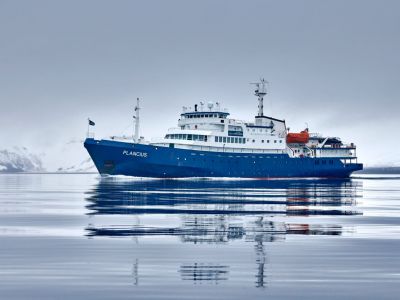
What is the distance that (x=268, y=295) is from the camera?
45.8 ft

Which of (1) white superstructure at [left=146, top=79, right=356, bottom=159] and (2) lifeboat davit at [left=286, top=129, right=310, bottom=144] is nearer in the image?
(1) white superstructure at [left=146, top=79, right=356, bottom=159]

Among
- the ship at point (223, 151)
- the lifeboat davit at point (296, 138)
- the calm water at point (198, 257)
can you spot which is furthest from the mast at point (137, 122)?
the calm water at point (198, 257)

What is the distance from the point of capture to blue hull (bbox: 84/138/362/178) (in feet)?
341

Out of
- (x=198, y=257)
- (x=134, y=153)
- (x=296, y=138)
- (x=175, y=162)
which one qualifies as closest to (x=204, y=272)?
(x=198, y=257)

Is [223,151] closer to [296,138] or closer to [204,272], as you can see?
[296,138]

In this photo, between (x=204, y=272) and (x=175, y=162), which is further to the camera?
(x=175, y=162)

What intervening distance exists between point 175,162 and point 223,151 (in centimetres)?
1089

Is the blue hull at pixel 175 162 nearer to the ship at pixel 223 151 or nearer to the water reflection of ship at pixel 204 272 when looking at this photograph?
the ship at pixel 223 151

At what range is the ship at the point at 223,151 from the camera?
104375mm

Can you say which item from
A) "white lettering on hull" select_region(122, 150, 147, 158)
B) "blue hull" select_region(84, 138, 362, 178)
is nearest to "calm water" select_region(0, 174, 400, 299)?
"white lettering on hull" select_region(122, 150, 147, 158)

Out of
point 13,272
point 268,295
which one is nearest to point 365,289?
point 268,295

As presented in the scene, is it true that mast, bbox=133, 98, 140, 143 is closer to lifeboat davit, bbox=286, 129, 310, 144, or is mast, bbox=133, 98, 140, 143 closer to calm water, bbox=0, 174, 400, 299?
lifeboat davit, bbox=286, 129, 310, 144

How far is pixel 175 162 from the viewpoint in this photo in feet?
343

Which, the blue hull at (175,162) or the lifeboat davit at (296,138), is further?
the lifeboat davit at (296,138)
